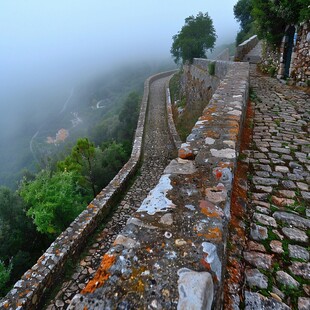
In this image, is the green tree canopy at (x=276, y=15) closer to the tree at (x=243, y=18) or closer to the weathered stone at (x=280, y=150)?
the weathered stone at (x=280, y=150)

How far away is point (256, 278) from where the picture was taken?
5.91 ft

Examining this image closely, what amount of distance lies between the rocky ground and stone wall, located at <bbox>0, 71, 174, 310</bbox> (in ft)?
15.0

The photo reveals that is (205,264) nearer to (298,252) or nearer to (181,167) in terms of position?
(298,252)

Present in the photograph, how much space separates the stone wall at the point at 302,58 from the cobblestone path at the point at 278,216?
3.25 metres

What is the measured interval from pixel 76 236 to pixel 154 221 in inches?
194

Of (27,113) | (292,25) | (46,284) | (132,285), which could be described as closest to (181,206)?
(132,285)

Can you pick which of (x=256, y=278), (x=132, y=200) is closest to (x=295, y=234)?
(x=256, y=278)

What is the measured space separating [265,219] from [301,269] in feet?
1.93

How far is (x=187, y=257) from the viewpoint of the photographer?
143cm

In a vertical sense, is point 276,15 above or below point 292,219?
above

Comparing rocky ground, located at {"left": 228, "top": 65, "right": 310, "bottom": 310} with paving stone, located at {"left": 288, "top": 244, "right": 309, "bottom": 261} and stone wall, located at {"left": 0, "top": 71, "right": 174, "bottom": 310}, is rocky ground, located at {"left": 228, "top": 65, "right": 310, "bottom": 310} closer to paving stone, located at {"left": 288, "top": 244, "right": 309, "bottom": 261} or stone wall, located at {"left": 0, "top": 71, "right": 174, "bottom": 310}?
paving stone, located at {"left": 288, "top": 244, "right": 309, "bottom": 261}

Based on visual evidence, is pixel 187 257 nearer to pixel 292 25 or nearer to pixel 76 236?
pixel 76 236

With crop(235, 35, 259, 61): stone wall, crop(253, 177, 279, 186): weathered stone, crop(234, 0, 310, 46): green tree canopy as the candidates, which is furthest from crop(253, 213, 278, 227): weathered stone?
crop(235, 35, 259, 61): stone wall

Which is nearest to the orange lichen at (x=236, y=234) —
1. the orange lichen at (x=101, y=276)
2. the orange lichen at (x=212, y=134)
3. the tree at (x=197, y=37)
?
the orange lichen at (x=212, y=134)
